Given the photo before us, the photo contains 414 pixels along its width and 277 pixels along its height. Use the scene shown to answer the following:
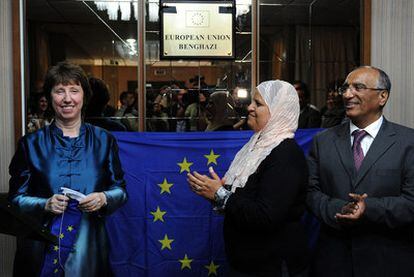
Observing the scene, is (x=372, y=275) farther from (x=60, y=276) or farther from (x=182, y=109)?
(x=182, y=109)

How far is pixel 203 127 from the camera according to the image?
3.84 metres

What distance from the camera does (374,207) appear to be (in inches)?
91.7

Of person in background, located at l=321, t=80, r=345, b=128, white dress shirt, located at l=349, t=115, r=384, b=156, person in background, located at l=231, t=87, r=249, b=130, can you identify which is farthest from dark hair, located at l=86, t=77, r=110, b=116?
white dress shirt, located at l=349, t=115, r=384, b=156

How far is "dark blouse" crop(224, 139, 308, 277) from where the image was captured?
2176mm

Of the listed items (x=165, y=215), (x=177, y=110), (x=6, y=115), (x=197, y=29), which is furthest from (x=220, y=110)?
(x=6, y=115)

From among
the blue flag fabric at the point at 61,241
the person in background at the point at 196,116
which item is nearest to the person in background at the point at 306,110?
the person in background at the point at 196,116

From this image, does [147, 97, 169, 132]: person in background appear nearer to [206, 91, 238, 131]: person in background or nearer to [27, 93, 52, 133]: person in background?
[206, 91, 238, 131]: person in background

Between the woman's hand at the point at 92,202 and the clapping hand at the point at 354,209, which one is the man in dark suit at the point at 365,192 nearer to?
the clapping hand at the point at 354,209

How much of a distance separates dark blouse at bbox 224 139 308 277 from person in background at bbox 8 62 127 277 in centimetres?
66

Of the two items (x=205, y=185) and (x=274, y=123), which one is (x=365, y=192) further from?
(x=205, y=185)

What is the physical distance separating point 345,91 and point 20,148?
5.07ft

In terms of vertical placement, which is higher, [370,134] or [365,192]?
[370,134]

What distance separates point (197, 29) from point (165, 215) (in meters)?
1.36

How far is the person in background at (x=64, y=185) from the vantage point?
2475mm
